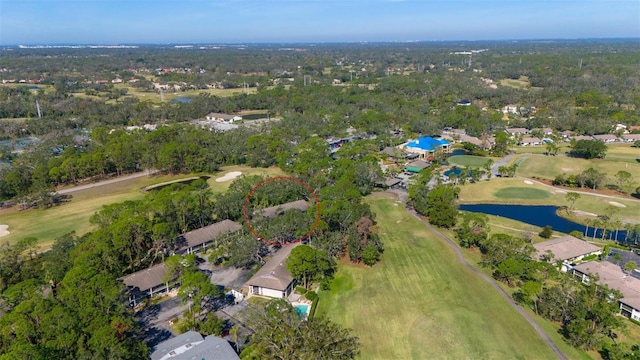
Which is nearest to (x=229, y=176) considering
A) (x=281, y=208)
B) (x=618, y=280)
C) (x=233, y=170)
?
(x=233, y=170)

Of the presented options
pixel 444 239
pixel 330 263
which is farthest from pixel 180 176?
pixel 444 239

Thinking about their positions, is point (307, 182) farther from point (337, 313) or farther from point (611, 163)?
point (611, 163)

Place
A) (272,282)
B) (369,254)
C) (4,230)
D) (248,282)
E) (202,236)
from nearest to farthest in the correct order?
(272,282) < (248,282) < (369,254) < (202,236) < (4,230)

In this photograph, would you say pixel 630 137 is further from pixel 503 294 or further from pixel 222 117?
pixel 222 117

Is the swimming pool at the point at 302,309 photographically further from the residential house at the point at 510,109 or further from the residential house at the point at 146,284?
the residential house at the point at 510,109

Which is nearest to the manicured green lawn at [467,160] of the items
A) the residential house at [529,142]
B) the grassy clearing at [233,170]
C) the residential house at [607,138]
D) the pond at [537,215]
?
the residential house at [529,142]

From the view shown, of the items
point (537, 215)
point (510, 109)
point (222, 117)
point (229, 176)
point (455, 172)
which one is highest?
point (510, 109)

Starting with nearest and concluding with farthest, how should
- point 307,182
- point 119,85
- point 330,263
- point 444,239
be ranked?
point 330,263
point 444,239
point 307,182
point 119,85
